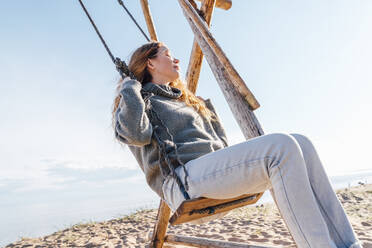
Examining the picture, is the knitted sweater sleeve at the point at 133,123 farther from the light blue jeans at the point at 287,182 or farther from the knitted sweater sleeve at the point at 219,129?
the knitted sweater sleeve at the point at 219,129

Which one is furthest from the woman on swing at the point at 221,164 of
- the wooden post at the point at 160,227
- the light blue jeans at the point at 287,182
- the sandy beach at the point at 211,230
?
the sandy beach at the point at 211,230

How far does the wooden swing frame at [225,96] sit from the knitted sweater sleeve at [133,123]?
461 millimetres

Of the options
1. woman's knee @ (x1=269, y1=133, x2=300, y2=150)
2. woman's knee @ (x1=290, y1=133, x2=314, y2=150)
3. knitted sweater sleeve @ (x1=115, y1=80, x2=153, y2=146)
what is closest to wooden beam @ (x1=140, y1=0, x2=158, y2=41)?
knitted sweater sleeve @ (x1=115, y1=80, x2=153, y2=146)

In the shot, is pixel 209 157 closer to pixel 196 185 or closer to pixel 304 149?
pixel 196 185

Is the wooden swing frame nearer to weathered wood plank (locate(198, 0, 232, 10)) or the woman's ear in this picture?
weathered wood plank (locate(198, 0, 232, 10))

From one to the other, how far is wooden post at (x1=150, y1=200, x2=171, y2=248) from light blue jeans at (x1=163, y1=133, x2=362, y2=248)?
1.40 metres

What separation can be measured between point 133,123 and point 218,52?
975 millimetres

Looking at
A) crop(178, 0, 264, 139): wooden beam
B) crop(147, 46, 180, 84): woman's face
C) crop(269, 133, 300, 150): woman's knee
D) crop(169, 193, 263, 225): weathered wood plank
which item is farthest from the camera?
crop(147, 46, 180, 84): woman's face

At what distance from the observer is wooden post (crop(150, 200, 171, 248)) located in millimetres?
2832

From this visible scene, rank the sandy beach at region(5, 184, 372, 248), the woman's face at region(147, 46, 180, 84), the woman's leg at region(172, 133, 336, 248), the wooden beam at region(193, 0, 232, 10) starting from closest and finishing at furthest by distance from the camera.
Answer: the woman's leg at region(172, 133, 336, 248) < the woman's face at region(147, 46, 180, 84) < the wooden beam at region(193, 0, 232, 10) < the sandy beach at region(5, 184, 372, 248)

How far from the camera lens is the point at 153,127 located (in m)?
1.72

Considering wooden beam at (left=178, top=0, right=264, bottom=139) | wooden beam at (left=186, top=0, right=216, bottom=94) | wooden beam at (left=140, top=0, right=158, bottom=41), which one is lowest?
wooden beam at (left=178, top=0, right=264, bottom=139)

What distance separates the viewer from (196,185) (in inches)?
56.2

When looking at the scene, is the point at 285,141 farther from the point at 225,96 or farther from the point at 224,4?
the point at 224,4
